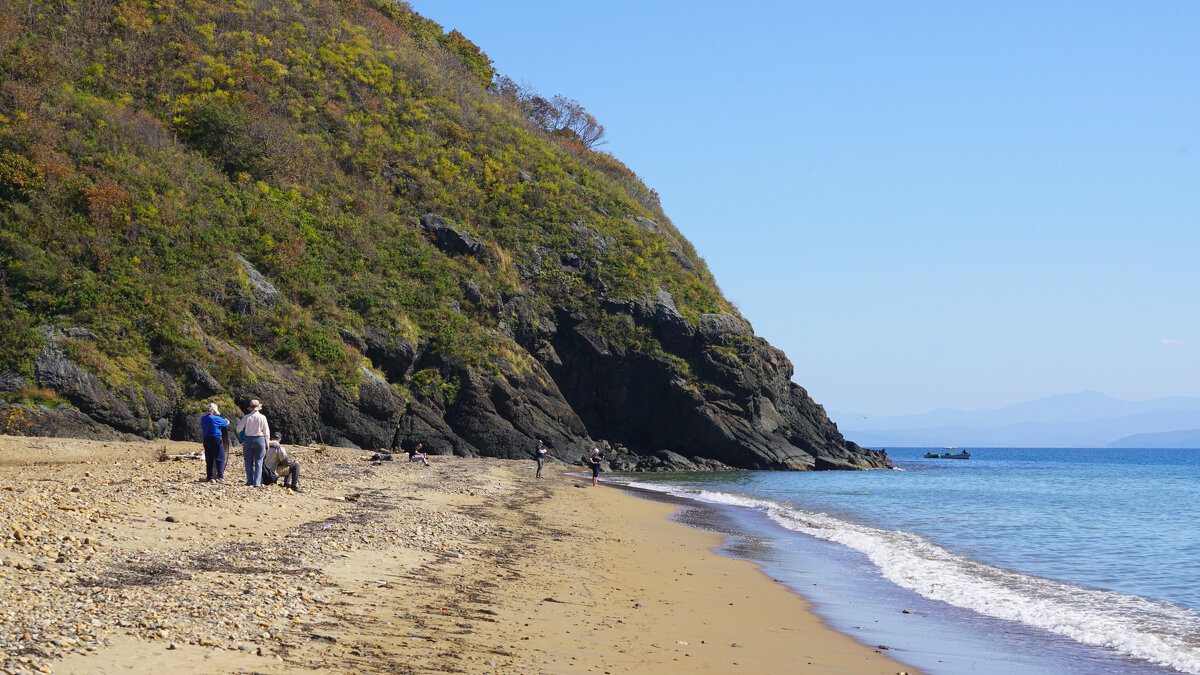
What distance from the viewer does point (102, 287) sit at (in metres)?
28.8

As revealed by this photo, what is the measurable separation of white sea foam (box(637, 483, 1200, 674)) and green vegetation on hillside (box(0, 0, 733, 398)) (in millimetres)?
24700

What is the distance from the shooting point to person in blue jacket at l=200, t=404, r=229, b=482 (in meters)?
16.1

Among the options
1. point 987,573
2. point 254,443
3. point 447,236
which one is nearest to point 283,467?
point 254,443

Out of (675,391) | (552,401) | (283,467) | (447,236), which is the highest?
(447,236)

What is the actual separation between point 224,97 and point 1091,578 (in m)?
46.1

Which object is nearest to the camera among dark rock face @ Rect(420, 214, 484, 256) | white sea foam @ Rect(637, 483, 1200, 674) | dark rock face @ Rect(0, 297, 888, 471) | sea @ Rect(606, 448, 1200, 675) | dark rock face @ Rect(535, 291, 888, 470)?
sea @ Rect(606, 448, 1200, 675)

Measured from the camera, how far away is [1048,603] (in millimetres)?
12703

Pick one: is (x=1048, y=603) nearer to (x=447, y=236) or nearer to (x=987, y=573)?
(x=987, y=573)

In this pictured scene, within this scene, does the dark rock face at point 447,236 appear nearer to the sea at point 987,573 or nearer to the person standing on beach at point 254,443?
the sea at point 987,573

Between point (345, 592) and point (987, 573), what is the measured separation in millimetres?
12594


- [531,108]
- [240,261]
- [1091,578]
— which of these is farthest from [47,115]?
[531,108]

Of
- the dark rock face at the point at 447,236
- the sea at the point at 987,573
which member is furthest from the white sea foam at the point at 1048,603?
the dark rock face at the point at 447,236

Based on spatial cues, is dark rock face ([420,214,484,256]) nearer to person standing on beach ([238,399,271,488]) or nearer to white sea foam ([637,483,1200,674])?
person standing on beach ([238,399,271,488])

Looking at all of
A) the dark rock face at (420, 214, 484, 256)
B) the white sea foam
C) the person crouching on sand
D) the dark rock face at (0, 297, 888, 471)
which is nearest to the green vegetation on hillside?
the dark rock face at (420, 214, 484, 256)
